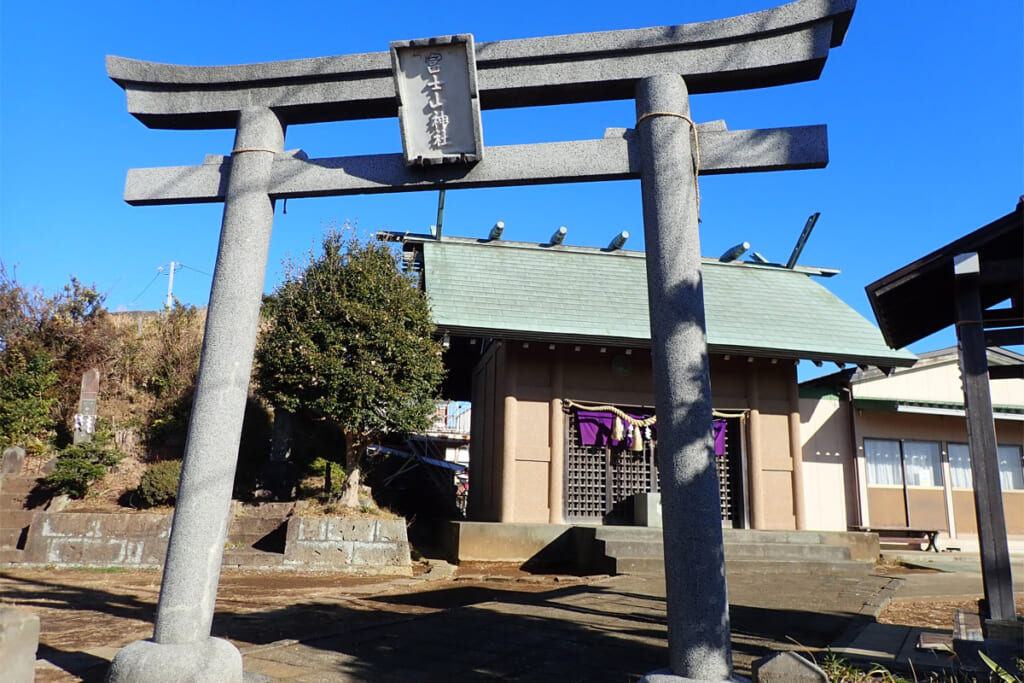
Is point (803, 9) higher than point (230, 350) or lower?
higher

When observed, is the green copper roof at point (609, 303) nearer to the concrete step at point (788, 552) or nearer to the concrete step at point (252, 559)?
the concrete step at point (788, 552)

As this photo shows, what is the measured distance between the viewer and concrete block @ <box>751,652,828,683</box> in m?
3.28

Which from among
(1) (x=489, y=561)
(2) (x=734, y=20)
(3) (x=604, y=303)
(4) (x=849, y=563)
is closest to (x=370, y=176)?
(2) (x=734, y=20)

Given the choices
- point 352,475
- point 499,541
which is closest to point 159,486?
point 352,475

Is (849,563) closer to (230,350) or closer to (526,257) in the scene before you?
(526,257)

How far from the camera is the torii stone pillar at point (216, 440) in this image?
4363 millimetres

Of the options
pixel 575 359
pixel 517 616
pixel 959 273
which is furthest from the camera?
pixel 575 359

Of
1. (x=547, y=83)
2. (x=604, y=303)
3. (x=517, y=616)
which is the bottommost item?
(x=517, y=616)

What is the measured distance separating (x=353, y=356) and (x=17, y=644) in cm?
845

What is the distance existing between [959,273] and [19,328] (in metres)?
18.3

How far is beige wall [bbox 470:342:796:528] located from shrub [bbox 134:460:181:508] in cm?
609

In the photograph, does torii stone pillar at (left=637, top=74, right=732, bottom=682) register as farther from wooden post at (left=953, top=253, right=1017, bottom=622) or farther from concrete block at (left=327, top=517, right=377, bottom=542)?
concrete block at (left=327, top=517, right=377, bottom=542)

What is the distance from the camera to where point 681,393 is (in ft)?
13.9

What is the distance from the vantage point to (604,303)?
1503 centimetres
